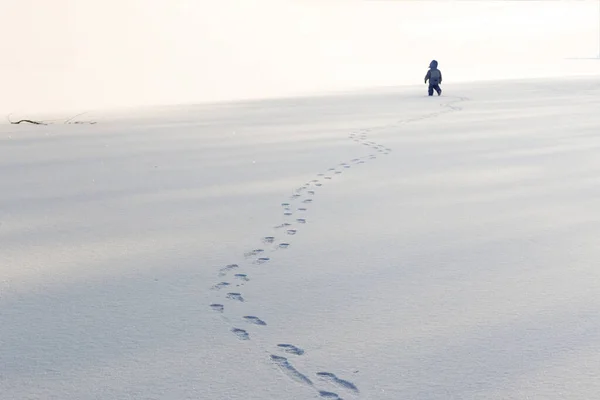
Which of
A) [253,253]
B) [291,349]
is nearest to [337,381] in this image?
[291,349]

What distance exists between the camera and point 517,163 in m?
6.55

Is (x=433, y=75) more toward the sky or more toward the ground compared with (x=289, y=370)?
more toward the sky

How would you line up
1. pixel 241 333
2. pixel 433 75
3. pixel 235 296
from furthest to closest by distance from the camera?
pixel 433 75, pixel 235 296, pixel 241 333

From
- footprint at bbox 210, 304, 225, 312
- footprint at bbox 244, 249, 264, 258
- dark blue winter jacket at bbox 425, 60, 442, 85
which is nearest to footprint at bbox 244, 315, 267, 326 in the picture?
footprint at bbox 210, 304, 225, 312

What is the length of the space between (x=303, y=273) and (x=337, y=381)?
112 cm

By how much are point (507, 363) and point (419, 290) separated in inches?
29.9

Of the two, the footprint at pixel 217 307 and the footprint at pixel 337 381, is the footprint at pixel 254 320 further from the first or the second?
the footprint at pixel 337 381

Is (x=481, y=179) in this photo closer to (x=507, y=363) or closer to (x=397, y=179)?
(x=397, y=179)

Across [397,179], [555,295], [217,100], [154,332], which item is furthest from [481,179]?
[217,100]

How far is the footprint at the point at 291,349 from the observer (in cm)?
249

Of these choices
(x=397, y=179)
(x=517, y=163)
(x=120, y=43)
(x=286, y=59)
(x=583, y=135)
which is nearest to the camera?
(x=397, y=179)

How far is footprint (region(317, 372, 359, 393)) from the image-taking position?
7.32 feet

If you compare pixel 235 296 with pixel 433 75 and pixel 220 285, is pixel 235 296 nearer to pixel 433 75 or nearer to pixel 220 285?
pixel 220 285

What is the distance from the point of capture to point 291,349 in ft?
8.23
